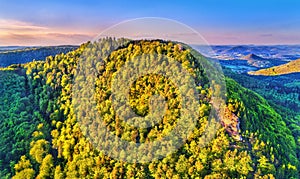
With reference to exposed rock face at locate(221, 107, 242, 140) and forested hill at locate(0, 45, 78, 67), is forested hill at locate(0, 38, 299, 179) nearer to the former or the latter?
exposed rock face at locate(221, 107, 242, 140)

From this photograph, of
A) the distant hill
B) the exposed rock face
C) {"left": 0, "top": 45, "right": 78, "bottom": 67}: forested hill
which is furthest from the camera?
the distant hill

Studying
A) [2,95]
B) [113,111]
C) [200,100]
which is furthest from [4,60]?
[200,100]

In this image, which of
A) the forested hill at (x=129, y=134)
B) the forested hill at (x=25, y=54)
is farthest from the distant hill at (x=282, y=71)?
the forested hill at (x=129, y=134)

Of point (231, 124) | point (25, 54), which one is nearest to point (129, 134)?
point (231, 124)

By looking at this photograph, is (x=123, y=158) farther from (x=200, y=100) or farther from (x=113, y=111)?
(x=200, y=100)

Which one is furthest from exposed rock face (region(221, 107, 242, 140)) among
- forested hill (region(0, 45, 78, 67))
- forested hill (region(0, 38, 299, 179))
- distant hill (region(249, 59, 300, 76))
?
distant hill (region(249, 59, 300, 76))

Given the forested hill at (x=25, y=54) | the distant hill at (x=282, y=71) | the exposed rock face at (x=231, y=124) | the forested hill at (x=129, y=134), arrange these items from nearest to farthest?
the forested hill at (x=129, y=134) → the exposed rock face at (x=231, y=124) → the forested hill at (x=25, y=54) → the distant hill at (x=282, y=71)

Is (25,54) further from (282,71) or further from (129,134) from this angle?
(282,71)

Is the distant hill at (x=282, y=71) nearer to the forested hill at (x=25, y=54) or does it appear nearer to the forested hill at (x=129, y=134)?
the forested hill at (x=25, y=54)

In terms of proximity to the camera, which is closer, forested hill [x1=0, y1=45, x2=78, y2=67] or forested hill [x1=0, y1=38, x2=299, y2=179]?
forested hill [x1=0, y1=38, x2=299, y2=179]
